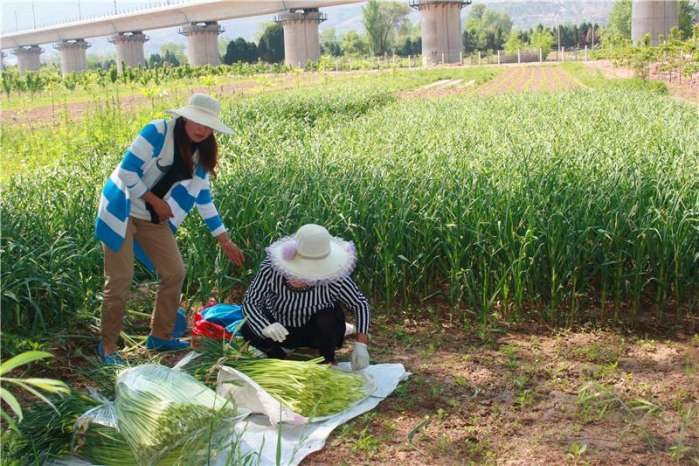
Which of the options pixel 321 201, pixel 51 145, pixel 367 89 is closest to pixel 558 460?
pixel 321 201

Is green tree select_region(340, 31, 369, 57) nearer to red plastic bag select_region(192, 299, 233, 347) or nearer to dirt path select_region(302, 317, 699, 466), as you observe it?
dirt path select_region(302, 317, 699, 466)

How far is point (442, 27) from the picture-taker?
6669 centimetres

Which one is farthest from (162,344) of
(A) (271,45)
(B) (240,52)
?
(A) (271,45)

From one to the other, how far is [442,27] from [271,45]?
25702 mm

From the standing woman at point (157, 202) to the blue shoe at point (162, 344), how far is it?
0.07 metres

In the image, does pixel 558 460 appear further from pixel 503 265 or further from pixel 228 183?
pixel 228 183

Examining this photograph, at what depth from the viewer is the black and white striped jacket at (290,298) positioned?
341cm

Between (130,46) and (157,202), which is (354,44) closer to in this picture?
(130,46)

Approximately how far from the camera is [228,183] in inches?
211

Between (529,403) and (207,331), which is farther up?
(207,331)

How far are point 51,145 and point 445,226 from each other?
300 inches

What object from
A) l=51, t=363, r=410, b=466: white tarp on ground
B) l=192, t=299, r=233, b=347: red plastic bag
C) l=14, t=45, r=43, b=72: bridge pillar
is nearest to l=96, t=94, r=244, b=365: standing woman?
l=192, t=299, r=233, b=347: red plastic bag

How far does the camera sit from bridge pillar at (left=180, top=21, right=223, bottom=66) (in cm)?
6956

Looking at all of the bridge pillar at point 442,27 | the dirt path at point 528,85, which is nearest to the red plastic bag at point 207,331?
the dirt path at point 528,85
